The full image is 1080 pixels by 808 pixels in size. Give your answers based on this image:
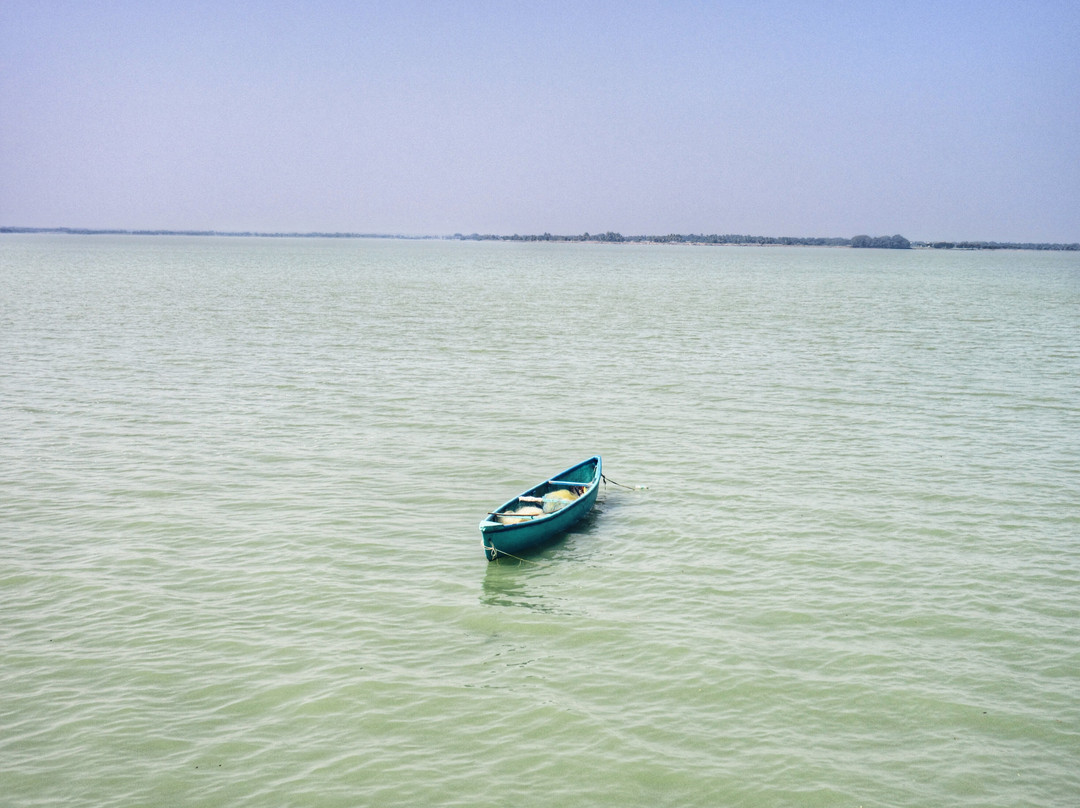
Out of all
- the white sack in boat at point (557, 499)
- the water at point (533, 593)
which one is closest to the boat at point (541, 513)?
the white sack in boat at point (557, 499)

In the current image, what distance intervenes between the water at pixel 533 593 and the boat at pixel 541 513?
0.50m

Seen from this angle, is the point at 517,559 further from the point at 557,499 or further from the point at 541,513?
the point at 557,499

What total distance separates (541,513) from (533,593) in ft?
10.9

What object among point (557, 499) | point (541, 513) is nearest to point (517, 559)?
point (541, 513)

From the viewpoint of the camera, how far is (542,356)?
47.6m

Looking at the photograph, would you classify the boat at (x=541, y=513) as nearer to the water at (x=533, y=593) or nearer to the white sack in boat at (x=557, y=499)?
the white sack in boat at (x=557, y=499)

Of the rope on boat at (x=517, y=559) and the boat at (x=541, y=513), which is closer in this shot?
the boat at (x=541, y=513)

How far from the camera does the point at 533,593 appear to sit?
1827cm

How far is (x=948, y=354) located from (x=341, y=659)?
42.8 meters

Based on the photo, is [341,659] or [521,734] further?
[341,659]

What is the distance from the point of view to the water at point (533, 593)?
→ 41.0 feet

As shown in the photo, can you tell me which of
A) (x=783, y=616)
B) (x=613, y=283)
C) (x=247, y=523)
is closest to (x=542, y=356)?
(x=247, y=523)

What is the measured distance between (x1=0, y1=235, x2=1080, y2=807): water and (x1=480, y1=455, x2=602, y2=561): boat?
1.63 ft

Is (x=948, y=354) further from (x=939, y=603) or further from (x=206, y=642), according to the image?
(x=206, y=642)
